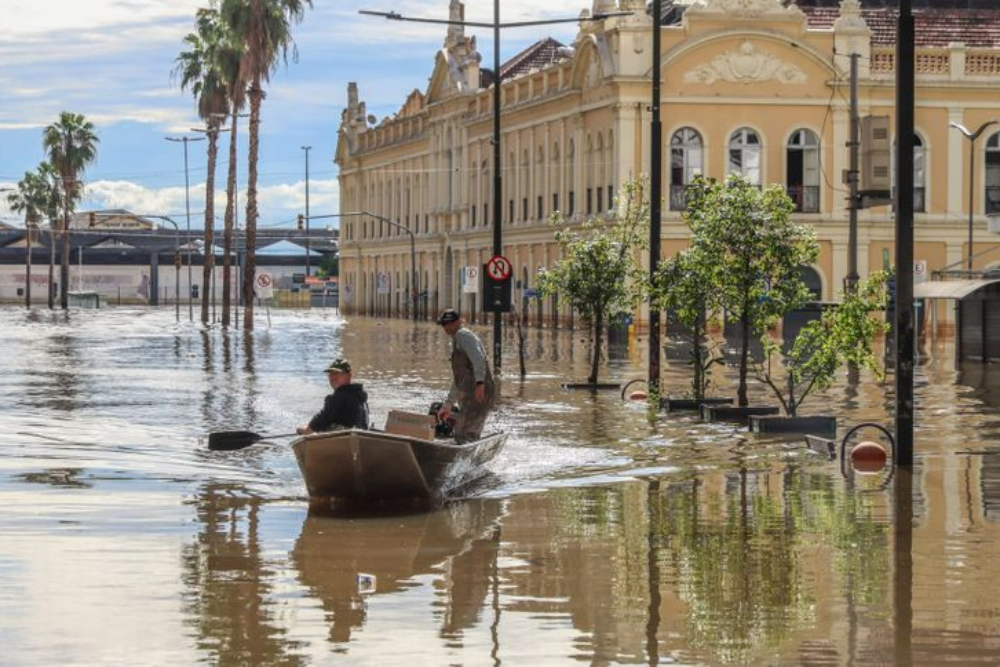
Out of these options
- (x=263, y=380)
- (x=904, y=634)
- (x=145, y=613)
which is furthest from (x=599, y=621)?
(x=263, y=380)

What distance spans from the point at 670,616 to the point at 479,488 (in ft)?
25.0

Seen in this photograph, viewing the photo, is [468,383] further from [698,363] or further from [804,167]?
[804,167]

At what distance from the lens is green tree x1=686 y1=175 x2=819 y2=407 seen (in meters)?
27.6

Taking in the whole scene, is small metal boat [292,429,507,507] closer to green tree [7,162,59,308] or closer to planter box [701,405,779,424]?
planter box [701,405,779,424]

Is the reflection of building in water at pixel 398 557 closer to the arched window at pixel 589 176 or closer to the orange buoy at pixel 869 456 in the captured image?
the orange buoy at pixel 869 456

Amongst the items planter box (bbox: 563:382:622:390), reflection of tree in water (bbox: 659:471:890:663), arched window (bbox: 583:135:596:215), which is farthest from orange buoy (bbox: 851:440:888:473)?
arched window (bbox: 583:135:596:215)

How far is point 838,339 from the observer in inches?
995

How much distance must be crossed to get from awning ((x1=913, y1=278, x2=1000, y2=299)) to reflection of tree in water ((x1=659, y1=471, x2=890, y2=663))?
91.3 feet

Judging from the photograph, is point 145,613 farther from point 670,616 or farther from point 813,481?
point 813,481

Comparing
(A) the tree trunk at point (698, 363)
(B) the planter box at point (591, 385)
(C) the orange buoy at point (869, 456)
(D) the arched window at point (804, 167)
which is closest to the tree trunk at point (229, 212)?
(D) the arched window at point (804, 167)

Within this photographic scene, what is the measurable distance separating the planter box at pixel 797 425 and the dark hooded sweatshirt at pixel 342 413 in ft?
30.6

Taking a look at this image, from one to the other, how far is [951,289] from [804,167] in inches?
1148

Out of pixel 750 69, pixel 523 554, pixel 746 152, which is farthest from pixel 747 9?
pixel 523 554

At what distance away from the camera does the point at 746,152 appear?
76.2 m
